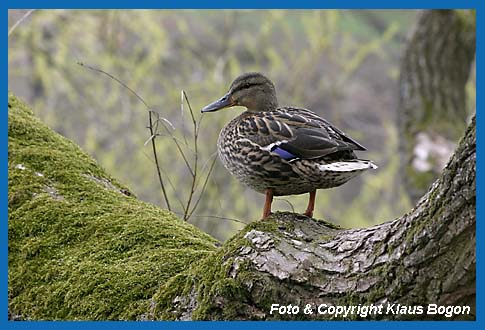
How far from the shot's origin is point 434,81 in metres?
7.75

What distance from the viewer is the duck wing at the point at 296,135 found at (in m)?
3.38

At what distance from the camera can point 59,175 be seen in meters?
4.10

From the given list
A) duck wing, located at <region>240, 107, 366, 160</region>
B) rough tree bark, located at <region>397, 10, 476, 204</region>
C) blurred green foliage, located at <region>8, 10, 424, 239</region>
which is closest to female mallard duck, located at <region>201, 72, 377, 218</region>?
duck wing, located at <region>240, 107, 366, 160</region>

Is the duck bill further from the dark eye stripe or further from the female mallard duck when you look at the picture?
the female mallard duck

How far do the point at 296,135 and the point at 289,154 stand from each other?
0.12 metres

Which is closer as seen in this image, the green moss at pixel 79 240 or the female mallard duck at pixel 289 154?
the green moss at pixel 79 240

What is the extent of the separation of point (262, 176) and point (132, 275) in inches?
32.8

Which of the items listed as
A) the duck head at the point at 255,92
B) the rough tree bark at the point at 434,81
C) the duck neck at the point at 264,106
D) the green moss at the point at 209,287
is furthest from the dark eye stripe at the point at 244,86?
the rough tree bark at the point at 434,81

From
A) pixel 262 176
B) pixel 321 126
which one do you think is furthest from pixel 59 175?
pixel 321 126

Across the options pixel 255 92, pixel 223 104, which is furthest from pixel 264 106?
pixel 223 104

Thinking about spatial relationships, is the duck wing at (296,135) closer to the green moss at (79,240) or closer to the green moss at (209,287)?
the green moss at (209,287)

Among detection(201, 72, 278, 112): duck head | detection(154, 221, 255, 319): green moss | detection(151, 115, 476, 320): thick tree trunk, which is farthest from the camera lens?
detection(201, 72, 278, 112): duck head

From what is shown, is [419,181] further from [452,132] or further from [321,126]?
[321,126]

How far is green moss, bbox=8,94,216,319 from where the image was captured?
322 cm
